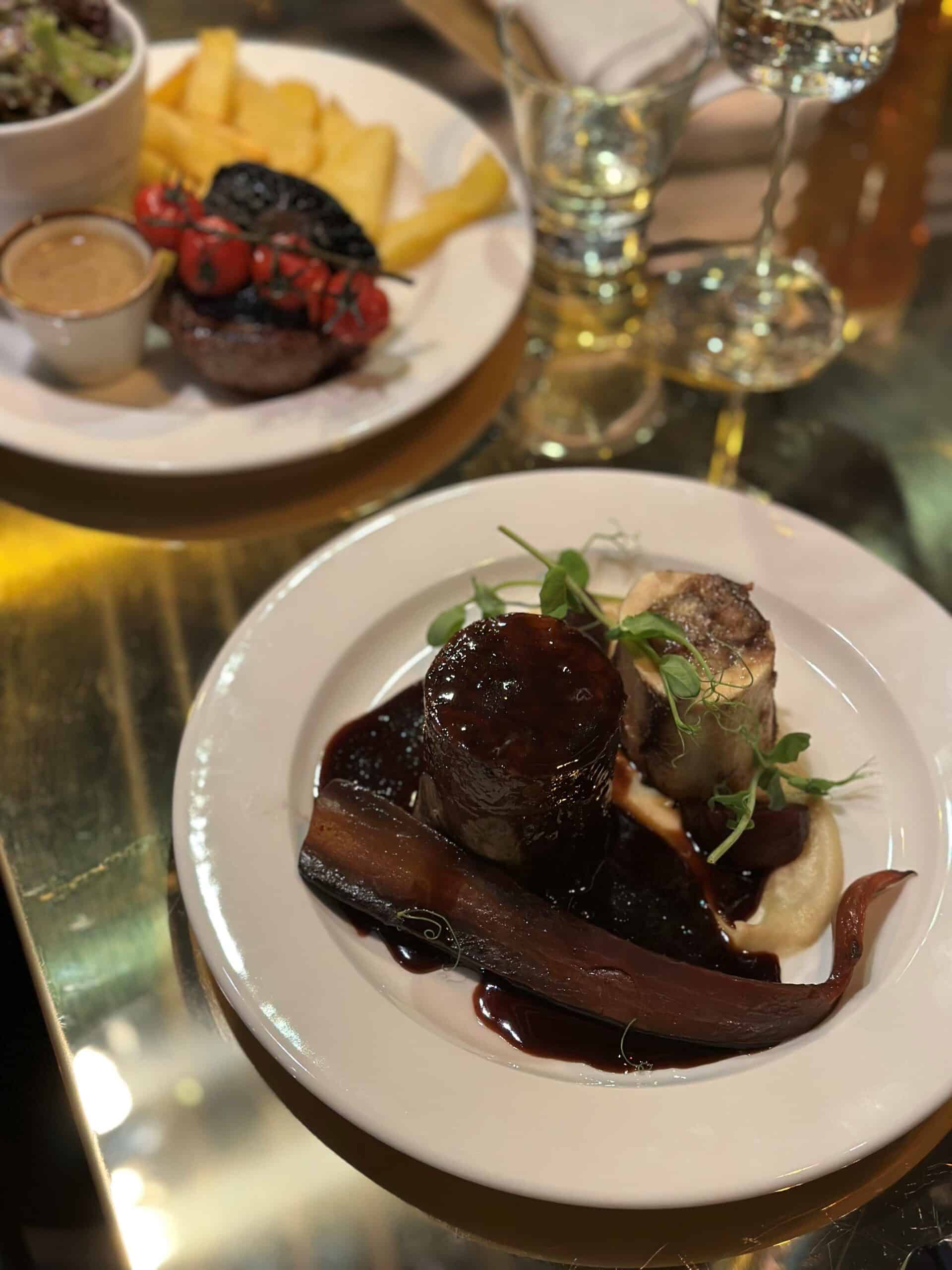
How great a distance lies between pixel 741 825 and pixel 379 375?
974 millimetres

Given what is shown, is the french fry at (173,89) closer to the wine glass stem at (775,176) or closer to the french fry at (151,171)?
the french fry at (151,171)

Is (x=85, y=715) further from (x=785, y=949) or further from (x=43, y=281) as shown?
(x=785, y=949)

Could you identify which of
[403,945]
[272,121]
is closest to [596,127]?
[272,121]

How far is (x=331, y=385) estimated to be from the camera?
1909 mm

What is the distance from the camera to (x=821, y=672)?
1.60 metres

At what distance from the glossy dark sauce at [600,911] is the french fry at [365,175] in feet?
3.33

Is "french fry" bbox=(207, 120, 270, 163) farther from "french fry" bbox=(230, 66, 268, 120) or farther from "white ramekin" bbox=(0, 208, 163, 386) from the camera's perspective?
"white ramekin" bbox=(0, 208, 163, 386)

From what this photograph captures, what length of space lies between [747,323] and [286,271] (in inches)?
33.6

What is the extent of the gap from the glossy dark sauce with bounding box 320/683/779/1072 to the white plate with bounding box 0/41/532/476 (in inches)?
19.4

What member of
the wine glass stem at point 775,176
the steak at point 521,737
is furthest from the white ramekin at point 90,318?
the wine glass stem at point 775,176

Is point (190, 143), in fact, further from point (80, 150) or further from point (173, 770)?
point (173, 770)

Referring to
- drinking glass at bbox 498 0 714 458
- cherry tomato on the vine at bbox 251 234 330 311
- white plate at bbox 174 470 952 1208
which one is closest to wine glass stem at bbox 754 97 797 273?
drinking glass at bbox 498 0 714 458

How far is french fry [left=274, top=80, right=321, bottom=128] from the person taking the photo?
2.32m

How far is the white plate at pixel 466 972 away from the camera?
113cm
